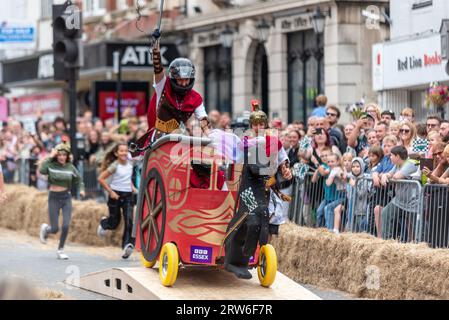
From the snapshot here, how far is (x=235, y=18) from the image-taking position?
3156 centimetres

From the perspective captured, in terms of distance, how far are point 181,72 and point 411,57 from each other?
10141mm

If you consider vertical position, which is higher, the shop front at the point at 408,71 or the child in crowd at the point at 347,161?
the shop front at the point at 408,71

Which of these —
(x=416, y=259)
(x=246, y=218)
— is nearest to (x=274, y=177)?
(x=246, y=218)

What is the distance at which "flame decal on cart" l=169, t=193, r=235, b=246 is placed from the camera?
473 inches

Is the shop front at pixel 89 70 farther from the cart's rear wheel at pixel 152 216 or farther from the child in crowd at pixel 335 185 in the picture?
the cart's rear wheel at pixel 152 216

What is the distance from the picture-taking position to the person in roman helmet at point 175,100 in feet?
41.5

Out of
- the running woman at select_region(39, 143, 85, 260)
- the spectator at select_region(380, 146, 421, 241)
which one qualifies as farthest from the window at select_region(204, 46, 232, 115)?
the spectator at select_region(380, 146, 421, 241)

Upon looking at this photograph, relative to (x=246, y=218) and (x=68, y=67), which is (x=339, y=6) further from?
(x=246, y=218)

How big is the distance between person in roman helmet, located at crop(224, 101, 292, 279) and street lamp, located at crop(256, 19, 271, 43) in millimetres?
18172

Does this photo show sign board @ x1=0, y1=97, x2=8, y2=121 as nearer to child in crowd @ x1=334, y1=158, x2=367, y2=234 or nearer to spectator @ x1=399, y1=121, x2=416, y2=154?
child in crowd @ x1=334, y1=158, x2=367, y2=234

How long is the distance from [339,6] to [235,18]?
5.09 m

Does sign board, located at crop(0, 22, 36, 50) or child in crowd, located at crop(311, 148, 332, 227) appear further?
sign board, located at crop(0, 22, 36, 50)

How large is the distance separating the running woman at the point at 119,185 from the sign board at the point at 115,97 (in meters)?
14.7

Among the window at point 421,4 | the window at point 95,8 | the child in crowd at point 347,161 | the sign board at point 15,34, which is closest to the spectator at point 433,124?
the child in crowd at point 347,161
